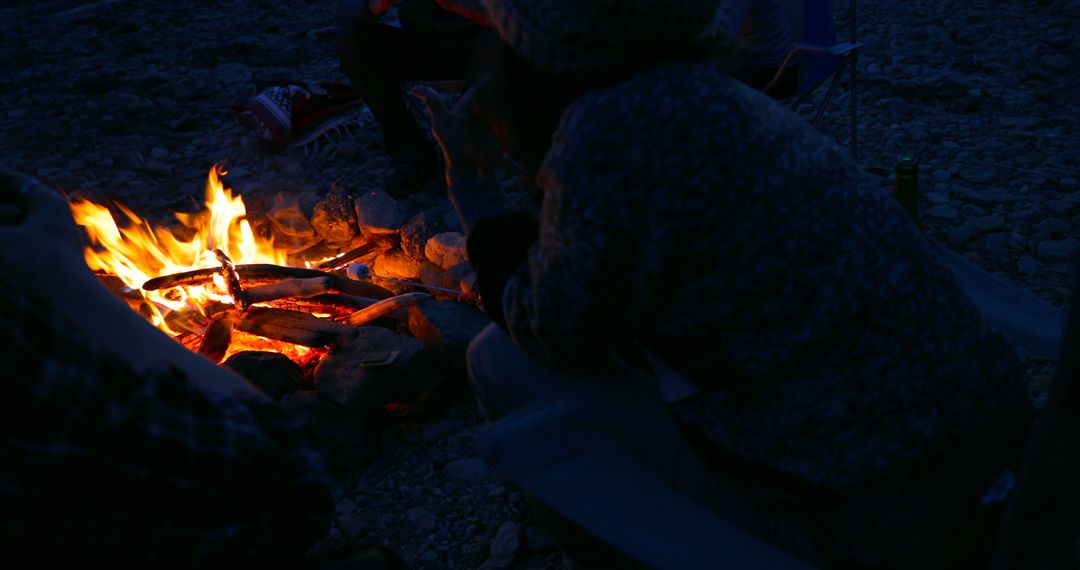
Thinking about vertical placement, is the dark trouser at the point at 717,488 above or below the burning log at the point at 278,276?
above

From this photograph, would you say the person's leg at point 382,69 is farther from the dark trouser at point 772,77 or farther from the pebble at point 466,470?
the pebble at point 466,470

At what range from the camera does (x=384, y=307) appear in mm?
3393

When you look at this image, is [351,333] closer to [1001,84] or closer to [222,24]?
[1001,84]

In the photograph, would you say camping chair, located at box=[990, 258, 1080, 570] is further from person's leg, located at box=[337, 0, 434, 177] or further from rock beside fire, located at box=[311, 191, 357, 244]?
person's leg, located at box=[337, 0, 434, 177]

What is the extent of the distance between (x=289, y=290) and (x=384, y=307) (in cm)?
47

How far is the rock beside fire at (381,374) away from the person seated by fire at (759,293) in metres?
1.33

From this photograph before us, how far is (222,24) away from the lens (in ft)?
28.9

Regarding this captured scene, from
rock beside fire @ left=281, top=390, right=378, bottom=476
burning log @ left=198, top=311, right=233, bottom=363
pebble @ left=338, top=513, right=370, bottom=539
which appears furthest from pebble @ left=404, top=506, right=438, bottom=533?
burning log @ left=198, top=311, right=233, bottom=363

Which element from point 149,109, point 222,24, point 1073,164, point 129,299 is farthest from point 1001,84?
→ point 222,24

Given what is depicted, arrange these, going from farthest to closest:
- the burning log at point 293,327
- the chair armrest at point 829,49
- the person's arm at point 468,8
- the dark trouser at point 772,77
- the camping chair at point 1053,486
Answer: the person's arm at point 468,8 → the dark trouser at point 772,77 → the chair armrest at point 829,49 → the burning log at point 293,327 → the camping chair at point 1053,486

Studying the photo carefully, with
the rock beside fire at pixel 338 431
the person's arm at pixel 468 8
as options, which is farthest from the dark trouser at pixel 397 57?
the rock beside fire at pixel 338 431

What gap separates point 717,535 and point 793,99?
11.2 feet

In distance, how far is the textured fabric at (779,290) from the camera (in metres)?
1.43

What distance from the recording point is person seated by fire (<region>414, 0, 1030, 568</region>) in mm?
1435
